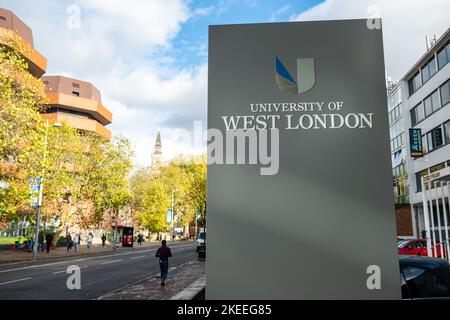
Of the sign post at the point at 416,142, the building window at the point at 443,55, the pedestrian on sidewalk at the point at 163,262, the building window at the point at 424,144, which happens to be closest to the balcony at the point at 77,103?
the sign post at the point at 416,142

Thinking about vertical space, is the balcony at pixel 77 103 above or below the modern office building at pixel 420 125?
above

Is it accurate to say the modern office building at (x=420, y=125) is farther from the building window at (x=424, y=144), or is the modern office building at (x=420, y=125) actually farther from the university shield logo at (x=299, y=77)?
the university shield logo at (x=299, y=77)

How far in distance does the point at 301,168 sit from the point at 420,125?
3999 cm

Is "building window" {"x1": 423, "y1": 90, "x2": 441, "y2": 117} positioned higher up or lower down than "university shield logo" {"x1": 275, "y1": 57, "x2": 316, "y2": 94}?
higher up

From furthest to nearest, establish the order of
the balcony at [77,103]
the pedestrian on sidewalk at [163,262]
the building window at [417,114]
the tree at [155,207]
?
the balcony at [77,103] → the tree at [155,207] → the building window at [417,114] → the pedestrian on sidewalk at [163,262]

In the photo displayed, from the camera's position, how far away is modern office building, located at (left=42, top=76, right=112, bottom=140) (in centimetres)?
6506

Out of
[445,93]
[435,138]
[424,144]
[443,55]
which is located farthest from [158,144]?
[445,93]

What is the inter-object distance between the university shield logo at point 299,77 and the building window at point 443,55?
34.9 meters

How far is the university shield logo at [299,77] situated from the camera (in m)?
3.72

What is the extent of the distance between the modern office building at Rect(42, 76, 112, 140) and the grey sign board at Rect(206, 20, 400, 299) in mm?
65763

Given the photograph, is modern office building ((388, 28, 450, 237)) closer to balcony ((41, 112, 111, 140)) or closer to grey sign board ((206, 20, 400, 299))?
grey sign board ((206, 20, 400, 299))

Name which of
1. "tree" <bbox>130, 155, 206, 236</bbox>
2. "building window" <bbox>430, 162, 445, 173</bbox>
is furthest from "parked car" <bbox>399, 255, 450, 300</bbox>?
"building window" <bbox>430, 162, 445, 173</bbox>

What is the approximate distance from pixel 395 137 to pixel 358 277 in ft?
153
